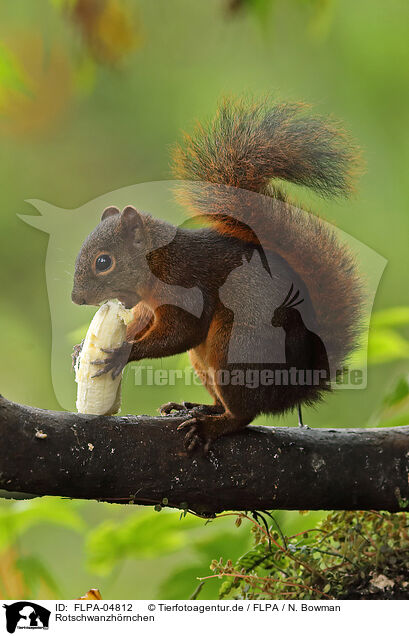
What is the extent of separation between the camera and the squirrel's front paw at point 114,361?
135 centimetres

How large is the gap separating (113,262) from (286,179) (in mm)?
443

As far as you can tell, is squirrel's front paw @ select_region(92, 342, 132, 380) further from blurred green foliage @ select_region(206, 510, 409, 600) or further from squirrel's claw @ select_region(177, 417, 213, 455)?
blurred green foliage @ select_region(206, 510, 409, 600)

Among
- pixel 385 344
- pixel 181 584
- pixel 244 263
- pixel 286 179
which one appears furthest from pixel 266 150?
pixel 181 584

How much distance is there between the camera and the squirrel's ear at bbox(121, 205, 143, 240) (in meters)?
1.56

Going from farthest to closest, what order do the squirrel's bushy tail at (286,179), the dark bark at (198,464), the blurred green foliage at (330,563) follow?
the squirrel's bushy tail at (286,179), the blurred green foliage at (330,563), the dark bark at (198,464)

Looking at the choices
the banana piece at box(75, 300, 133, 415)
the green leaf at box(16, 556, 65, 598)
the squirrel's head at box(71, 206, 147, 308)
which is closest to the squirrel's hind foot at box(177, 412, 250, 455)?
the banana piece at box(75, 300, 133, 415)

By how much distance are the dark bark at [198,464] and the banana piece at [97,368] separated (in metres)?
0.08

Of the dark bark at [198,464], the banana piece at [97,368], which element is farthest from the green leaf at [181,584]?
the banana piece at [97,368]

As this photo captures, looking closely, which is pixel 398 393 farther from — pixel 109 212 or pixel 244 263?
pixel 109 212

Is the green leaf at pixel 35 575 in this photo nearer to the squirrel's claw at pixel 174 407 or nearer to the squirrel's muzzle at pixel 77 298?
the squirrel's claw at pixel 174 407

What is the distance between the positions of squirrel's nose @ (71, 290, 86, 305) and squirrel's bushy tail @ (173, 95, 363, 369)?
36 cm

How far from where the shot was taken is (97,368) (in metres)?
1.35
